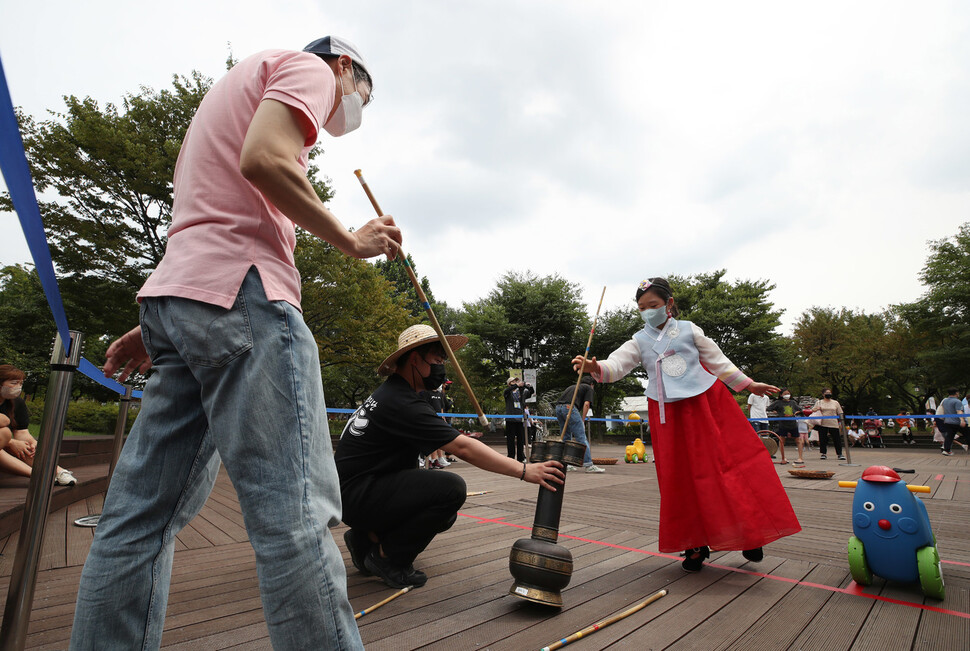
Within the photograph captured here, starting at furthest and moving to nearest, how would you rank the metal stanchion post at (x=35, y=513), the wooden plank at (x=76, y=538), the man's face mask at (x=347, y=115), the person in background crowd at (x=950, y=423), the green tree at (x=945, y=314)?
the green tree at (x=945, y=314)
the person in background crowd at (x=950, y=423)
the wooden plank at (x=76, y=538)
the man's face mask at (x=347, y=115)
the metal stanchion post at (x=35, y=513)

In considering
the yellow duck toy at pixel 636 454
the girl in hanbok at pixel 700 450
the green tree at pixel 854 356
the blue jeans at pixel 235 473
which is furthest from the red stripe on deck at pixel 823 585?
the green tree at pixel 854 356

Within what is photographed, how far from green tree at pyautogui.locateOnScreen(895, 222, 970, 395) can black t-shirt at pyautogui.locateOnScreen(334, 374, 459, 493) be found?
90.8 feet

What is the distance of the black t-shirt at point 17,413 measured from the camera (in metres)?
4.20

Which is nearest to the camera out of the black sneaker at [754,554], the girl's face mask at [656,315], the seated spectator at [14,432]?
the black sneaker at [754,554]

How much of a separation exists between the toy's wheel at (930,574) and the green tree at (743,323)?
87.0 ft

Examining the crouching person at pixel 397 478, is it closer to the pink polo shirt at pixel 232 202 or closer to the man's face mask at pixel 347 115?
the man's face mask at pixel 347 115

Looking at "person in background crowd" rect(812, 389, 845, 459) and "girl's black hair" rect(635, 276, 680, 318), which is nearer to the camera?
"girl's black hair" rect(635, 276, 680, 318)

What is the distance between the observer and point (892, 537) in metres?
2.30

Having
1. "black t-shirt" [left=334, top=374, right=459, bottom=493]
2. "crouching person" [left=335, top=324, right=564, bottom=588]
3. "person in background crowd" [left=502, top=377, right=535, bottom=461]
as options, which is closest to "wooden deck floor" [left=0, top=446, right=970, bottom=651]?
"crouching person" [left=335, top=324, right=564, bottom=588]

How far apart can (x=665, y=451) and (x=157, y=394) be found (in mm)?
2455

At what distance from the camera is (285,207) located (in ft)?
3.47

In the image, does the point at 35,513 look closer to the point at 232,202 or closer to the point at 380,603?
the point at 232,202

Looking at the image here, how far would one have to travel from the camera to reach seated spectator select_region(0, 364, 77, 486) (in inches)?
160

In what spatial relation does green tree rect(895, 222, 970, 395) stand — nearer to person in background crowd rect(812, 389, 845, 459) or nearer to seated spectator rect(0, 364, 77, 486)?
person in background crowd rect(812, 389, 845, 459)
